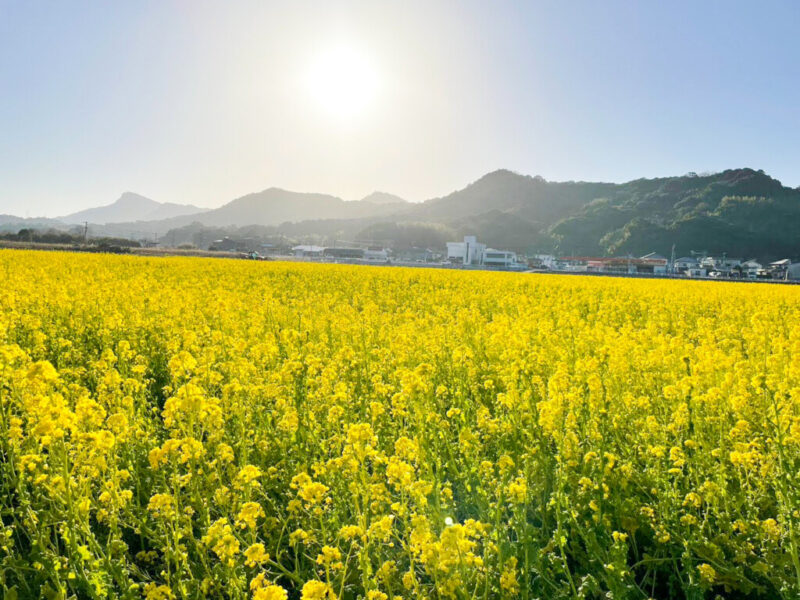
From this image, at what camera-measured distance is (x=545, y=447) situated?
3.82 m

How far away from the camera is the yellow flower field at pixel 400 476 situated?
93.4 inches

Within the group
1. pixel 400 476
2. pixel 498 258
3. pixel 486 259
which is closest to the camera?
pixel 400 476

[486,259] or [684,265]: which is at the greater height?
[684,265]

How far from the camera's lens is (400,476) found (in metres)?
2.34

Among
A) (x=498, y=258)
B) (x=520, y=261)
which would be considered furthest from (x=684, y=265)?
(x=498, y=258)

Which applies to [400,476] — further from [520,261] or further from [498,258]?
[520,261]

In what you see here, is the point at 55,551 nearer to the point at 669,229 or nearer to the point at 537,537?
the point at 537,537

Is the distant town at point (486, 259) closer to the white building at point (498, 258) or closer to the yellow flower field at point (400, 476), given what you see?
the white building at point (498, 258)

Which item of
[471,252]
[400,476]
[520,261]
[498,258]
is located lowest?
[400,476]

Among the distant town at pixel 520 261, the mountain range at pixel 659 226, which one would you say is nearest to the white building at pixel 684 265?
the distant town at pixel 520 261

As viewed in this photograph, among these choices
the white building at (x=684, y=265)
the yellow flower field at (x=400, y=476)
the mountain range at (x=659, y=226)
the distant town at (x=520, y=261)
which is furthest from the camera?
the mountain range at (x=659, y=226)

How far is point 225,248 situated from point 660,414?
107 metres

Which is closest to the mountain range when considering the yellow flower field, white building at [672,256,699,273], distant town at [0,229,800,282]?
distant town at [0,229,800,282]

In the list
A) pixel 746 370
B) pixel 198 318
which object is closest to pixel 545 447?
pixel 746 370
